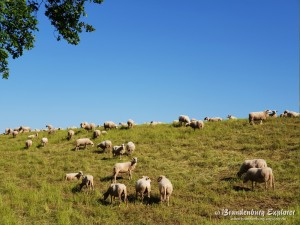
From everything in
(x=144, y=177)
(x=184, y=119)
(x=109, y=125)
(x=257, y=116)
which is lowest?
(x=144, y=177)

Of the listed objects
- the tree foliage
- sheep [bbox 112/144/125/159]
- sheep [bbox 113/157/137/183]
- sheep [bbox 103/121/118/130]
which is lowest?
sheep [bbox 113/157/137/183]

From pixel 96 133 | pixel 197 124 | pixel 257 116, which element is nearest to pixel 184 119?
pixel 197 124

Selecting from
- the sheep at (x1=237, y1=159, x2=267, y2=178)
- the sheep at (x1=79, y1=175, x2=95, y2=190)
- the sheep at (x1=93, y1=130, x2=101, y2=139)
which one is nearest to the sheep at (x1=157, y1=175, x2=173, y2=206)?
the sheep at (x1=79, y1=175, x2=95, y2=190)

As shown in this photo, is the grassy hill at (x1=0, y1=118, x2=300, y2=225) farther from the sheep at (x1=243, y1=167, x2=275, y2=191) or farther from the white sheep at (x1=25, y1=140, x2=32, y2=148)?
the white sheep at (x1=25, y1=140, x2=32, y2=148)

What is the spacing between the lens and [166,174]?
21.5m

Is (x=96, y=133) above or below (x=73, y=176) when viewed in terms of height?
above

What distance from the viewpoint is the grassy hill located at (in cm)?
1477

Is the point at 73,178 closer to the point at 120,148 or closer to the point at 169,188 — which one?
the point at 120,148

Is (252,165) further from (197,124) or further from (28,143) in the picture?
(28,143)

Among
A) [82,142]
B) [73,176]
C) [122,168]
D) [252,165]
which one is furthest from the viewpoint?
[82,142]

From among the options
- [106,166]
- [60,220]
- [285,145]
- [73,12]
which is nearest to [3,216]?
[60,220]

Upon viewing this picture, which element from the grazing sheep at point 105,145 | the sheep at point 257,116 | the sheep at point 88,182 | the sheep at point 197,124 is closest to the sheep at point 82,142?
the grazing sheep at point 105,145

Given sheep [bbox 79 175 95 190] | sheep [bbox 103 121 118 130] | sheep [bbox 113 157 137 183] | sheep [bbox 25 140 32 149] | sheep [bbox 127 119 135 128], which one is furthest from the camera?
sheep [bbox 103 121 118 130]

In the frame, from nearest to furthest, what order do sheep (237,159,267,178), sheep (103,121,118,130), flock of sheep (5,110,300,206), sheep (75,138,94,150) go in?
flock of sheep (5,110,300,206) → sheep (237,159,267,178) → sheep (75,138,94,150) → sheep (103,121,118,130)
